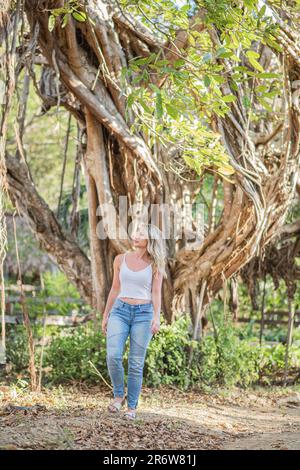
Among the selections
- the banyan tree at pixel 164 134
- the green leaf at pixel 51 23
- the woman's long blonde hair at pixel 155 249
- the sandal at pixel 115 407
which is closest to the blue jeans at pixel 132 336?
the sandal at pixel 115 407

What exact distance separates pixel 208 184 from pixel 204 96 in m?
5.25

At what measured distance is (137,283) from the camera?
538cm

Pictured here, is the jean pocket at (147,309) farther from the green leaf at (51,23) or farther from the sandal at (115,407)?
the green leaf at (51,23)

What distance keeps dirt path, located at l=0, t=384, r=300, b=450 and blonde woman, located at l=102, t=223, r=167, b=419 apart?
28cm

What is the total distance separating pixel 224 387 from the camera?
8.15 metres

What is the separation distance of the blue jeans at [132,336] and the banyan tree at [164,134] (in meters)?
1.62

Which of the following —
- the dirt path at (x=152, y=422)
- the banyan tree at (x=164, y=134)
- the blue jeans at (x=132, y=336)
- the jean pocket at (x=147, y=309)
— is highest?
the banyan tree at (x=164, y=134)

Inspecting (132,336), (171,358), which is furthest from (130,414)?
(171,358)

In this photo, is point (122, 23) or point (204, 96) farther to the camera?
point (122, 23)

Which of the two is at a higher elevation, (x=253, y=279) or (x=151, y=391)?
(x=253, y=279)

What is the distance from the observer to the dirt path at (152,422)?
14.3 ft

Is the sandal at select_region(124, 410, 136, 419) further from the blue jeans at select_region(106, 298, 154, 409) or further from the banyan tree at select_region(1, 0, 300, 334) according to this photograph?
the banyan tree at select_region(1, 0, 300, 334)

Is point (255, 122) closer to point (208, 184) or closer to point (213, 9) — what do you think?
point (208, 184)


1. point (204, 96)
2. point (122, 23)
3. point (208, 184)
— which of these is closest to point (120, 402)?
point (204, 96)
